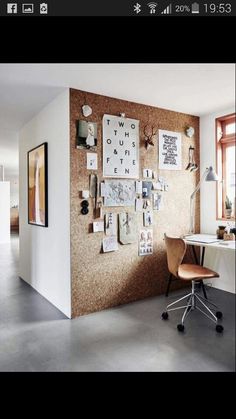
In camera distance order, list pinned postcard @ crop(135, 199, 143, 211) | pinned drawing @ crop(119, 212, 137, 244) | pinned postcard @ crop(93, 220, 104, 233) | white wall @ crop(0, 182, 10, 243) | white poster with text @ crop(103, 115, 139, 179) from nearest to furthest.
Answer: white poster with text @ crop(103, 115, 139, 179)
pinned postcard @ crop(135, 199, 143, 211)
pinned drawing @ crop(119, 212, 137, 244)
pinned postcard @ crop(93, 220, 104, 233)
white wall @ crop(0, 182, 10, 243)

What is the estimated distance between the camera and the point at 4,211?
20.3ft

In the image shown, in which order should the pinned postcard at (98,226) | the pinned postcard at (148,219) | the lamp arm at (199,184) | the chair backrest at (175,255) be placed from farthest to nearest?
1. the pinned postcard at (98,226)
2. the pinned postcard at (148,219)
3. the chair backrest at (175,255)
4. the lamp arm at (199,184)

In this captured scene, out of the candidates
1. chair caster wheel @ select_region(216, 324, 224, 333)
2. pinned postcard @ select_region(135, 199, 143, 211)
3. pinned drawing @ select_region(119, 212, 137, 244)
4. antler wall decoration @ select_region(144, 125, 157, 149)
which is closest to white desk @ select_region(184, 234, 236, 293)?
chair caster wheel @ select_region(216, 324, 224, 333)

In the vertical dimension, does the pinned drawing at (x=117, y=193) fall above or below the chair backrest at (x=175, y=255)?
above

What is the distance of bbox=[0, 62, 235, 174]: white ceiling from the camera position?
79cm

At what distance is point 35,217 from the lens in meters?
2.61

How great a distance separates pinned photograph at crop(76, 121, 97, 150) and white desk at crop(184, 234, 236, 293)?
1341mm

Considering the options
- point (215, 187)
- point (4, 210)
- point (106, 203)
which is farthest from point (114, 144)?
point (4, 210)

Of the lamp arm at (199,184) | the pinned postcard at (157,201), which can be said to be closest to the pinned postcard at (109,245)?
the pinned postcard at (157,201)

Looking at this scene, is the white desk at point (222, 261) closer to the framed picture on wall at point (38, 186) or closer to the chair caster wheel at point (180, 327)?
the chair caster wheel at point (180, 327)
